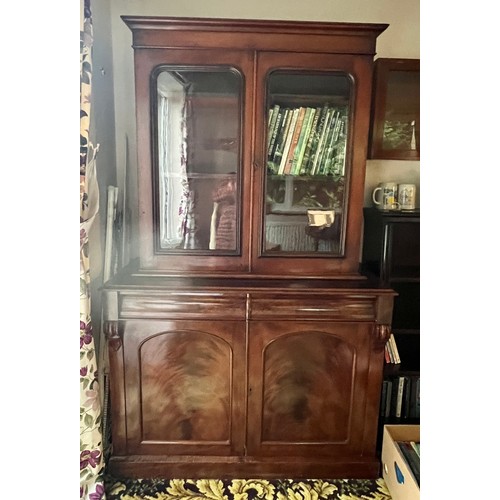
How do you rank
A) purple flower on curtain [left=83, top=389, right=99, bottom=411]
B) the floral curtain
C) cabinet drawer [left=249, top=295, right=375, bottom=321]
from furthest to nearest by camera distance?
cabinet drawer [left=249, top=295, right=375, bottom=321] → purple flower on curtain [left=83, top=389, right=99, bottom=411] → the floral curtain

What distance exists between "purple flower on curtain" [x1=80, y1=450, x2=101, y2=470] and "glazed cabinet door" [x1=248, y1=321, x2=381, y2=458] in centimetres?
55

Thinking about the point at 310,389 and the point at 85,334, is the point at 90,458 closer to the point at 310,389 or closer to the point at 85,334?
the point at 85,334

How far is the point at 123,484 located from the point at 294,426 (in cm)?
69

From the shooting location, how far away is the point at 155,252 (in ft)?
5.69

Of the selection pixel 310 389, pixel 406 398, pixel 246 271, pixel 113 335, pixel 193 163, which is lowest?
pixel 406 398

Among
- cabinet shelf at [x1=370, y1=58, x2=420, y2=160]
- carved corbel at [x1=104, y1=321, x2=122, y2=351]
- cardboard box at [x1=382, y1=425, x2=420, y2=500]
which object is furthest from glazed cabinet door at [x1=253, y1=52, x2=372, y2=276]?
cardboard box at [x1=382, y1=425, x2=420, y2=500]

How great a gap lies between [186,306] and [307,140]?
0.77m

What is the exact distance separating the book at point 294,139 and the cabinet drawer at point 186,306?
1.68ft

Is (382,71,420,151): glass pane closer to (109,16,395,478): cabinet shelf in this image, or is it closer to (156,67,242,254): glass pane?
(109,16,395,478): cabinet shelf

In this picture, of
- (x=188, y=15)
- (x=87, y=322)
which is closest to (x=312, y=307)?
(x=87, y=322)

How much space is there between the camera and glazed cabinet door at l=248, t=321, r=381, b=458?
1688mm

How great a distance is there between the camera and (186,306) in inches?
65.2
